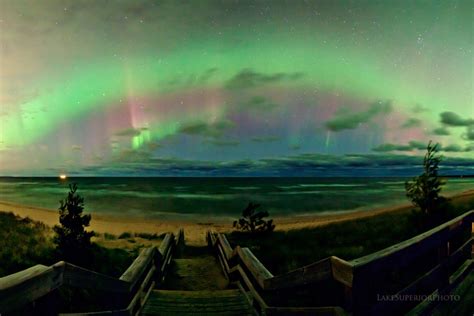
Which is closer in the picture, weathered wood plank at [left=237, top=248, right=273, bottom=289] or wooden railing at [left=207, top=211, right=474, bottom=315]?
wooden railing at [left=207, top=211, right=474, bottom=315]

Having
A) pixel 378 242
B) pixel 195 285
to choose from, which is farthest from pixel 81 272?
pixel 378 242

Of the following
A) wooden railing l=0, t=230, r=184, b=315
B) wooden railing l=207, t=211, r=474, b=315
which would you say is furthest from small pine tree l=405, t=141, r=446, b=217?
wooden railing l=0, t=230, r=184, b=315

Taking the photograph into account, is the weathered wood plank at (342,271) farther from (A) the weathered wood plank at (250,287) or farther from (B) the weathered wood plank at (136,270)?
(B) the weathered wood plank at (136,270)

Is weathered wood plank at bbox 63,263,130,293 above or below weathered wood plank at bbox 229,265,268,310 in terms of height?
above

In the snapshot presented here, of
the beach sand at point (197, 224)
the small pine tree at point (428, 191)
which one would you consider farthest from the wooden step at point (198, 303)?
the beach sand at point (197, 224)

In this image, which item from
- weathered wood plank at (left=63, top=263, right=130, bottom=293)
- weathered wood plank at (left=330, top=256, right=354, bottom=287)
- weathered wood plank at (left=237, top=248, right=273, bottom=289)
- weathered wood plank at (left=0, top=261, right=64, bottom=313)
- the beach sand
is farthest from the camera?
the beach sand

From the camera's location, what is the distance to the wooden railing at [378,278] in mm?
2369

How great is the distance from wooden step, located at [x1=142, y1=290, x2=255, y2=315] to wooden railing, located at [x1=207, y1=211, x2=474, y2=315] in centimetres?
29

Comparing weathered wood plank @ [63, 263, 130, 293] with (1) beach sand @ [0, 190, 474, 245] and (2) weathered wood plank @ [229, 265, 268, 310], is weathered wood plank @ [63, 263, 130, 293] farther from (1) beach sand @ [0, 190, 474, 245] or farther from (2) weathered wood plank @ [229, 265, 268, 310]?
(1) beach sand @ [0, 190, 474, 245]

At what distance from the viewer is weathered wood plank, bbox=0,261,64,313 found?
1840mm

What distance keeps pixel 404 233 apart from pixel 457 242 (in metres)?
8.35

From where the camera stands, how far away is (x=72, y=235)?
8.50 meters

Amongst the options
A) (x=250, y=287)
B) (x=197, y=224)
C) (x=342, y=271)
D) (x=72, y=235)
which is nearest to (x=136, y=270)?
(x=250, y=287)

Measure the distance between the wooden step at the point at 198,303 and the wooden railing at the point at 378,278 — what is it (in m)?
0.29
